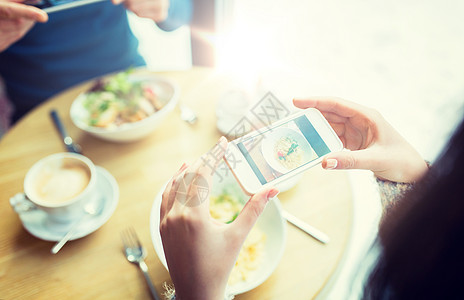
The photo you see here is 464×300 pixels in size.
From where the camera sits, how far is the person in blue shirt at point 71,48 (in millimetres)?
1243

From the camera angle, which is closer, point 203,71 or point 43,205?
point 43,205

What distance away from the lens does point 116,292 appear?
707 mm

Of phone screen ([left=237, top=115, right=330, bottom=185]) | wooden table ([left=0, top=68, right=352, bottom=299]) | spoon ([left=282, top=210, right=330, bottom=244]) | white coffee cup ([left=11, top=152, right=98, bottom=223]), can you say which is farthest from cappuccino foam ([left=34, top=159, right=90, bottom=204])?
spoon ([left=282, top=210, right=330, bottom=244])

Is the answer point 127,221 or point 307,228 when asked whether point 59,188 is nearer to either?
point 127,221

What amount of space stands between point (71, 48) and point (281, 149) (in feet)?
3.57

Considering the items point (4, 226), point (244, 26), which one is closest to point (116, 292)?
point (4, 226)

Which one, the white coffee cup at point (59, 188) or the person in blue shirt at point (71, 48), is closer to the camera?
the white coffee cup at point (59, 188)

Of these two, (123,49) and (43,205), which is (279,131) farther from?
(123,49)

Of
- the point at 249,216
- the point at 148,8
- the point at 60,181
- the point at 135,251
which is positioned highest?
the point at 148,8

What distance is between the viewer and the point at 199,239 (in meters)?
0.57

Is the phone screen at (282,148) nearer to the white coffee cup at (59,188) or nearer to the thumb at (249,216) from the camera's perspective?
the thumb at (249,216)

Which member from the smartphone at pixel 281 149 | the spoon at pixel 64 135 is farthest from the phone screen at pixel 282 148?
the spoon at pixel 64 135

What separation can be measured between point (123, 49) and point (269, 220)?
1116 mm

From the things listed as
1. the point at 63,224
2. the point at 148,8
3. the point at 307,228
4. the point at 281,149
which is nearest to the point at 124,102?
the point at 148,8
